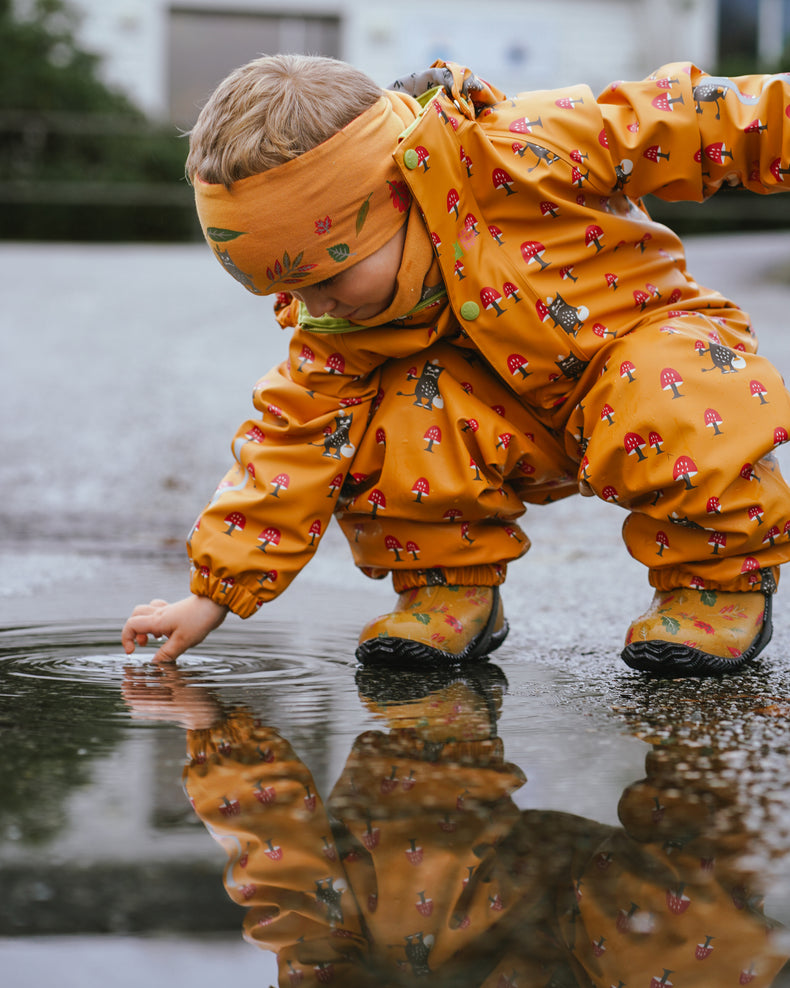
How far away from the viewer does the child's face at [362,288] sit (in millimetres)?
1621

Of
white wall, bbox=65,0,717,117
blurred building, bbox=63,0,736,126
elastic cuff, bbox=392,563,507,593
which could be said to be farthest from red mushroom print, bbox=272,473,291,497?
white wall, bbox=65,0,717,117

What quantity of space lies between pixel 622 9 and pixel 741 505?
16670 millimetres

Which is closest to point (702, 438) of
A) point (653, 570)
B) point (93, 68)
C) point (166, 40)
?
point (653, 570)

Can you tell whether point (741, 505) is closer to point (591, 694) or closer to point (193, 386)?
point (591, 694)

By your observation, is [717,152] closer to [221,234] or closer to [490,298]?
[490,298]

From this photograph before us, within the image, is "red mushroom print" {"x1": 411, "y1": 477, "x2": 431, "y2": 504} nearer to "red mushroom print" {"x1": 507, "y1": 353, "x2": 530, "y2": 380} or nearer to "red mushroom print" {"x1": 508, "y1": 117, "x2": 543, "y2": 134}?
"red mushroom print" {"x1": 507, "y1": 353, "x2": 530, "y2": 380}

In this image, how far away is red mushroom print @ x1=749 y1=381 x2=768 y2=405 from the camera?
1620mm

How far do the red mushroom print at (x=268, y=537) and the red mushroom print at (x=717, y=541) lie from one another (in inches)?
22.6

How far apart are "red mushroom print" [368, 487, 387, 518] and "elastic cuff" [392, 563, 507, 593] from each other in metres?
0.11

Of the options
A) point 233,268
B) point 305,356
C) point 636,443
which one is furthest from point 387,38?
point 636,443

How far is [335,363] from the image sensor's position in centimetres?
176

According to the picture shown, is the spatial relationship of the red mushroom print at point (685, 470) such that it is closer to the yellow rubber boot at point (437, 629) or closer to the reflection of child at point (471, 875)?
the yellow rubber boot at point (437, 629)

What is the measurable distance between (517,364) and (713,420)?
27 centimetres

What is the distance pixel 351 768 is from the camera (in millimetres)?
1155
